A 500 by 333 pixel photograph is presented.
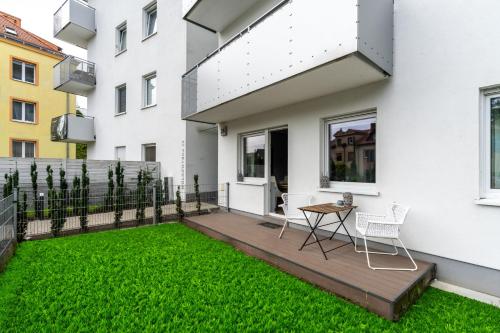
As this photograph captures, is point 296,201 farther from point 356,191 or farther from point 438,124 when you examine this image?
point 438,124

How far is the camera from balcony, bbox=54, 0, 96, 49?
13.5 metres

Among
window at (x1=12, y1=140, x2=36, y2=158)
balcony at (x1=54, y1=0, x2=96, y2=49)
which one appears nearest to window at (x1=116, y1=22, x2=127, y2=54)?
balcony at (x1=54, y1=0, x2=96, y2=49)

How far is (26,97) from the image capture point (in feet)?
55.5

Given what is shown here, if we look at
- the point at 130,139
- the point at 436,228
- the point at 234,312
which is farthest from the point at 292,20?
the point at 130,139

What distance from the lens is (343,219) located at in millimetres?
4859

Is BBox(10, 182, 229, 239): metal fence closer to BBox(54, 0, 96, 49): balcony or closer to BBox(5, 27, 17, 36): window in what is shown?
BBox(54, 0, 96, 49): balcony

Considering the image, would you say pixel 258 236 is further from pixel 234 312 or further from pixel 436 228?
pixel 436 228

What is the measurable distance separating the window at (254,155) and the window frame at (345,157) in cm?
203

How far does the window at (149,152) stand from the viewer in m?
11.5

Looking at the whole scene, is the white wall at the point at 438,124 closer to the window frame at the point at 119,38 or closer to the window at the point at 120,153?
the window at the point at 120,153

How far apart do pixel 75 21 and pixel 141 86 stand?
6.30 m

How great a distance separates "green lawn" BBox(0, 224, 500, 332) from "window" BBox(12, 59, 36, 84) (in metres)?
18.1

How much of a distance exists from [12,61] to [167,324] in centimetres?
2152

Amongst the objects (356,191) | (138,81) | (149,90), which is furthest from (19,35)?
(356,191)
